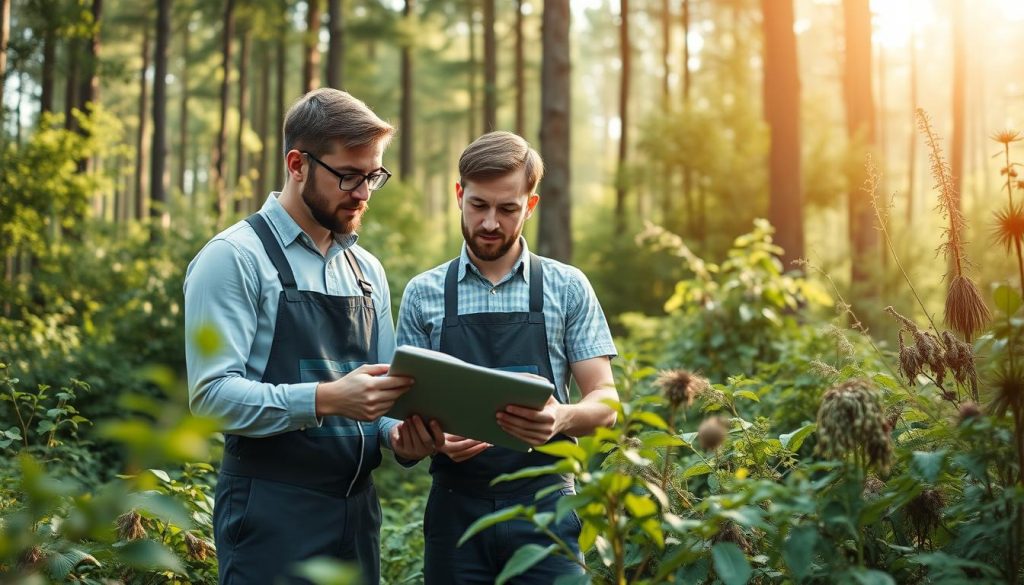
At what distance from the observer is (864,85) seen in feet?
61.3

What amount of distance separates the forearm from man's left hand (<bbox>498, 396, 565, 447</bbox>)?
0.18 meters

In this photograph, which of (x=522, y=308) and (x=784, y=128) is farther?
(x=784, y=128)

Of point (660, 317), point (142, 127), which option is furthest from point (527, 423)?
point (142, 127)

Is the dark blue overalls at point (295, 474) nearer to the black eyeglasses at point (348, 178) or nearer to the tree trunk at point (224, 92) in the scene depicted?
the black eyeglasses at point (348, 178)

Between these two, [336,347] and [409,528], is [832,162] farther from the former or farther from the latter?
[336,347]

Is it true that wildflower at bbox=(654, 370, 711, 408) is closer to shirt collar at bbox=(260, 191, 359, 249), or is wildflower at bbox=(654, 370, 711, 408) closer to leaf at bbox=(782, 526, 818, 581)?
leaf at bbox=(782, 526, 818, 581)

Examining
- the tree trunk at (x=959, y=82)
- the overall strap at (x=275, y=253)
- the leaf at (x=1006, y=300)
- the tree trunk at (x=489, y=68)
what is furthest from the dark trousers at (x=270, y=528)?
the tree trunk at (x=959, y=82)

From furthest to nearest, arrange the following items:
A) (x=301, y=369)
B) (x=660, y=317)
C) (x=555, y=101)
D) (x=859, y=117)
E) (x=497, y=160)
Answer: (x=859, y=117) → (x=660, y=317) → (x=555, y=101) → (x=497, y=160) → (x=301, y=369)

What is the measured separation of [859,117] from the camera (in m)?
20.2

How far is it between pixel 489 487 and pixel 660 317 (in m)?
15.7

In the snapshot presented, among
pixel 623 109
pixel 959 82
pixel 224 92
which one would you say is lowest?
pixel 623 109

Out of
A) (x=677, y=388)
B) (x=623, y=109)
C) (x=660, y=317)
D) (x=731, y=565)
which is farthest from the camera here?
(x=623, y=109)

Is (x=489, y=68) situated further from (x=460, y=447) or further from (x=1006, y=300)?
(x=1006, y=300)

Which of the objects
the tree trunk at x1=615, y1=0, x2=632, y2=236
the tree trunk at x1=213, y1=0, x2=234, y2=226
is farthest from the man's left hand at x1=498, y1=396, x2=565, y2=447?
the tree trunk at x1=213, y1=0, x2=234, y2=226
